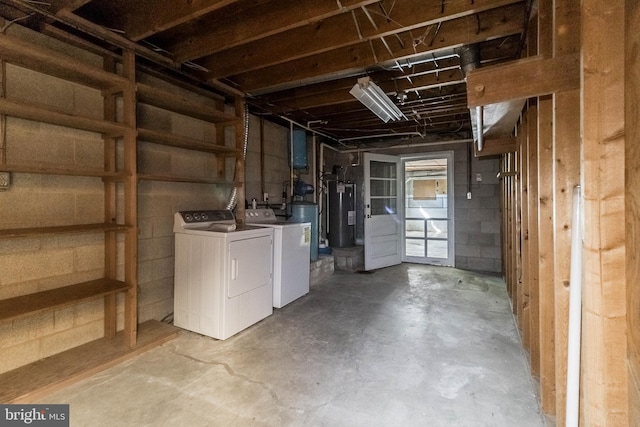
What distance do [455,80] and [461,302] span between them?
2325 mm

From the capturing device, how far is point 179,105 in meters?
2.61

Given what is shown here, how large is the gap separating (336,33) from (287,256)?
2.13m

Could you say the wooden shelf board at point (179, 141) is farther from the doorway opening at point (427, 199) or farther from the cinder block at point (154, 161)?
the doorway opening at point (427, 199)

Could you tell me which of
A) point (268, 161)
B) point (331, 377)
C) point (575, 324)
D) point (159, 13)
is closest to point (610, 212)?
point (575, 324)

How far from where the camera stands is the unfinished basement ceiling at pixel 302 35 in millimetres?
1833

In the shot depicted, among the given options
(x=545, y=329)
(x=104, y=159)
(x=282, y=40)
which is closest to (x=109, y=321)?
(x=104, y=159)

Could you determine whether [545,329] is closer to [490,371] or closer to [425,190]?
[490,371]

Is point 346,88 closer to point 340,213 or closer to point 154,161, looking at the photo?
point 154,161

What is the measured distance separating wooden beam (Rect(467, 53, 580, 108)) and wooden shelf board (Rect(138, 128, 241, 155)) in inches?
86.3

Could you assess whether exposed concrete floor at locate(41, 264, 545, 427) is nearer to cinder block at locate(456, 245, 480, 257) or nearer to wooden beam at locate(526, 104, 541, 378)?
wooden beam at locate(526, 104, 541, 378)

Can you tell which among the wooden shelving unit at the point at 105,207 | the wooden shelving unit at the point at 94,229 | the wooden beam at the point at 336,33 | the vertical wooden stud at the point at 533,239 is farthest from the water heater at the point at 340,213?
the vertical wooden stud at the point at 533,239

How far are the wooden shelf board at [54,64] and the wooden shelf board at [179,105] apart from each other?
21 cm

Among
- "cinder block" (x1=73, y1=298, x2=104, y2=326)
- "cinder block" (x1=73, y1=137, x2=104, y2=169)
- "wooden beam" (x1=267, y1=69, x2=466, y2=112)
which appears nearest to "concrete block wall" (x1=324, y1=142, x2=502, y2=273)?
"wooden beam" (x1=267, y1=69, x2=466, y2=112)

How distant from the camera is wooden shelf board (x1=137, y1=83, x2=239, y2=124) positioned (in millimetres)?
2332
